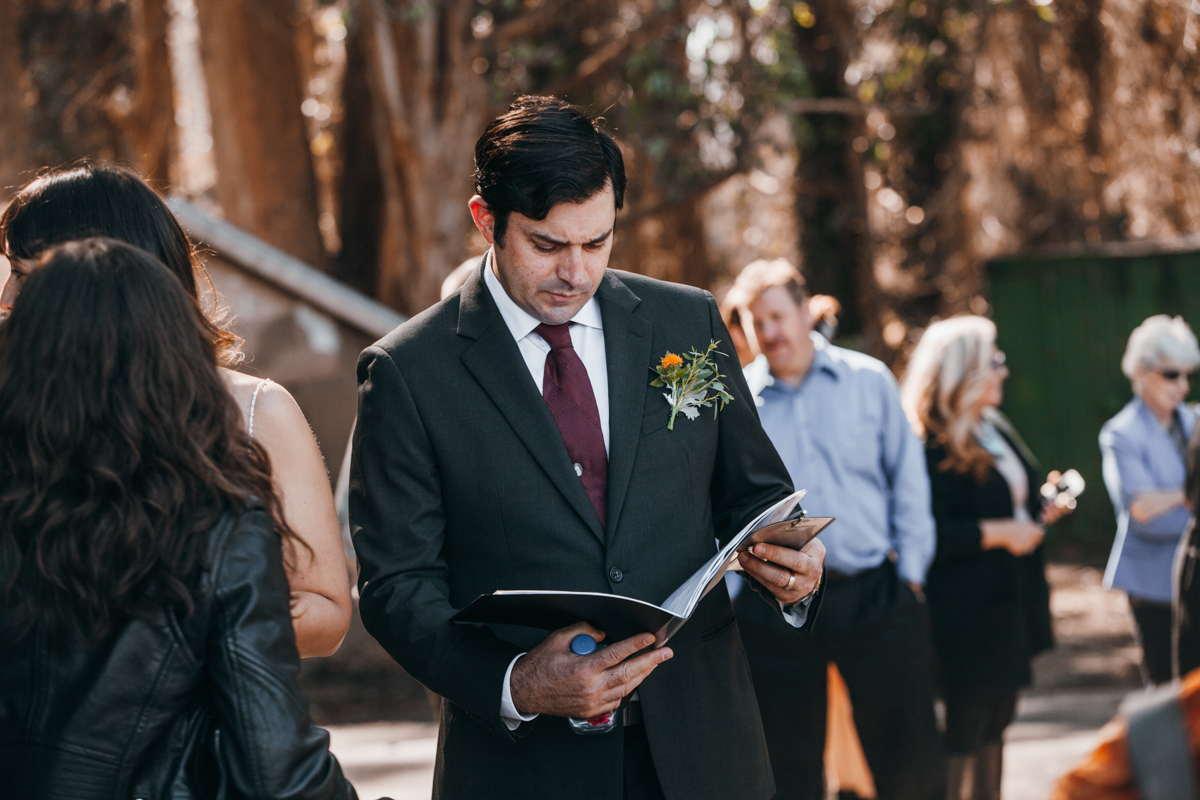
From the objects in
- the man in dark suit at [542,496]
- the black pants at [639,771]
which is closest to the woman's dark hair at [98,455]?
the man in dark suit at [542,496]

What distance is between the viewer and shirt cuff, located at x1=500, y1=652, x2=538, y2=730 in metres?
2.06

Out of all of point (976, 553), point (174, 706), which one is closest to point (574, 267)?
point (174, 706)

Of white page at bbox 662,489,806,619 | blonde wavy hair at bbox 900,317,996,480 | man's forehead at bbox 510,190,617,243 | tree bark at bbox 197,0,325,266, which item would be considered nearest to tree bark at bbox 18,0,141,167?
tree bark at bbox 197,0,325,266

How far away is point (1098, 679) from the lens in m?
7.11

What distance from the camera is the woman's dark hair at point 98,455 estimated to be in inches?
60.5

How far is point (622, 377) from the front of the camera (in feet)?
7.64

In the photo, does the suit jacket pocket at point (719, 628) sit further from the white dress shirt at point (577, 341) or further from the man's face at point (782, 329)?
the man's face at point (782, 329)

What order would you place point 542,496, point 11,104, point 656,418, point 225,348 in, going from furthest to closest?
point 11,104 → point 656,418 → point 542,496 → point 225,348

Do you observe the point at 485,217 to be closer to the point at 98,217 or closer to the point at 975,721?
the point at 98,217

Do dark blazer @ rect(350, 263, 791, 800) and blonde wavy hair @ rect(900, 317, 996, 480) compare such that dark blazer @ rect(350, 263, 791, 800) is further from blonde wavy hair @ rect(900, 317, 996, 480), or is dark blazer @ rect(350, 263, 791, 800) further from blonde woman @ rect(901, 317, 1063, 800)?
blonde wavy hair @ rect(900, 317, 996, 480)

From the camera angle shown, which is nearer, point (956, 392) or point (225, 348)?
point (225, 348)

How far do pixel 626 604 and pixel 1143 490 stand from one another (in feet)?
12.6

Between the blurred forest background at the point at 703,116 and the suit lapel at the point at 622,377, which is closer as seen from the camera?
the suit lapel at the point at 622,377

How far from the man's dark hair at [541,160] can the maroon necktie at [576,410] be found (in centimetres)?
26
